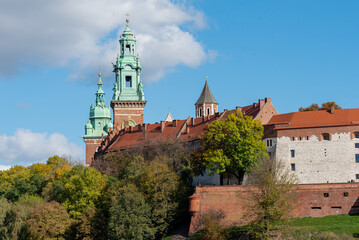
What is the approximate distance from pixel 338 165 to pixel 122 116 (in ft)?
184

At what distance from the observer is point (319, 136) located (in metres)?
81.7

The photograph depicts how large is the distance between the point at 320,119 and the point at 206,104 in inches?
2128

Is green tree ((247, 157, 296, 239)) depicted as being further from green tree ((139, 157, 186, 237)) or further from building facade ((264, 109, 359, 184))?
green tree ((139, 157, 186, 237))

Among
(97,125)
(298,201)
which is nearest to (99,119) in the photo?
(97,125)

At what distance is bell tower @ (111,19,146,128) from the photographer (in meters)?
130

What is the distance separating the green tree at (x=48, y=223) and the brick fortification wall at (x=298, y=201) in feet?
48.4

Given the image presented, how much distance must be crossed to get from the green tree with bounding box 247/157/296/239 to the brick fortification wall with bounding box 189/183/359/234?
1.11 m

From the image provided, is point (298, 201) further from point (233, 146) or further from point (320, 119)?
point (320, 119)

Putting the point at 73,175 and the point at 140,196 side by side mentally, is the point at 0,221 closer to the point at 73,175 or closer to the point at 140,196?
the point at 73,175

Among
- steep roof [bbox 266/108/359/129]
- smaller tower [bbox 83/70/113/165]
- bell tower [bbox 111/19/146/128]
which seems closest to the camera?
steep roof [bbox 266/108/359/129]

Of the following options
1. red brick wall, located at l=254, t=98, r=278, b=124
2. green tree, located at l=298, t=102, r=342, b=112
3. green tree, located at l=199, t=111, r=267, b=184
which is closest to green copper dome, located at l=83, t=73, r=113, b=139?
green tree, located at l=298, t=102, r=342, b=112

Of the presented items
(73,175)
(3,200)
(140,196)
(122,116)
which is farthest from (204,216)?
(122,116)

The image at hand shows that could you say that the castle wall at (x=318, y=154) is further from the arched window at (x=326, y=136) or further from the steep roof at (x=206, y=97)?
the steep roof at (x=206, y=97)

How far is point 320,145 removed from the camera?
8138cm
